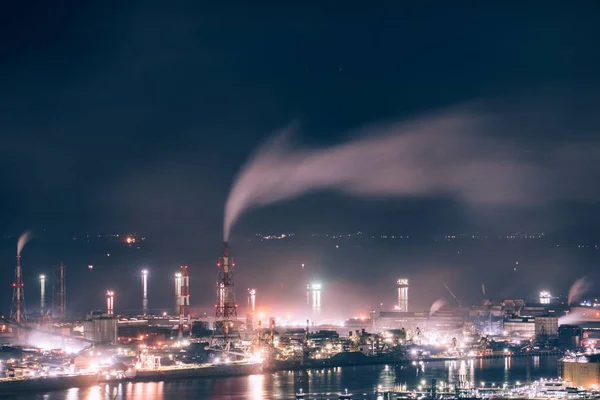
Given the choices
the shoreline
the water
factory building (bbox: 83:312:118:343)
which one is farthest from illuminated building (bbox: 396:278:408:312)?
the water

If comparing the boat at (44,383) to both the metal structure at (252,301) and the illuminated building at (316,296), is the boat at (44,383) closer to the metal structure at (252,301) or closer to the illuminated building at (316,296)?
the metal structure at (252,301)

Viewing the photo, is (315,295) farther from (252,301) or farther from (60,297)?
(60,297)

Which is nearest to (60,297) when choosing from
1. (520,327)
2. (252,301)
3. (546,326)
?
(252,301)

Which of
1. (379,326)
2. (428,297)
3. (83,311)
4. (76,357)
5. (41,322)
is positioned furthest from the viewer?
(428,297)

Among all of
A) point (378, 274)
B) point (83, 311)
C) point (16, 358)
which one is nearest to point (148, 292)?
point (83, 311)

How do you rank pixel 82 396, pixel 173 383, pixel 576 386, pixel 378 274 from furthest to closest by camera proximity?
pixel 378 274 < pixel 173 383 < pixel 82 396 < pixel 576 386

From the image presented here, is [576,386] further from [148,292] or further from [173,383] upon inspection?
[148,292]

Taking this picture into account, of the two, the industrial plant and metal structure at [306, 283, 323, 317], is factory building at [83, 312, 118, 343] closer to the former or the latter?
the industrial plant

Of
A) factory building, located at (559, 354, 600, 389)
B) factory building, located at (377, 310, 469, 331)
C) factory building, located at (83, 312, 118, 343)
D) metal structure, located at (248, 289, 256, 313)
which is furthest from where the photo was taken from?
metal structure, located at (248, 289, 256, 313)
